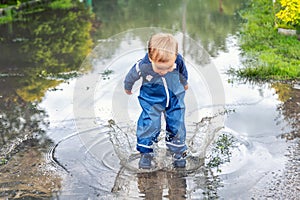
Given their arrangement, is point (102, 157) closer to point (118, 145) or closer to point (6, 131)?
point (118, 145)

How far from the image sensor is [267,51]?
A: 8344 mm

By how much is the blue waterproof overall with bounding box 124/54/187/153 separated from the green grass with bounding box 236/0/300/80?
300 centimetres

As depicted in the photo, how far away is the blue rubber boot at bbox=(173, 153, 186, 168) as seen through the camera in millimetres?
4203

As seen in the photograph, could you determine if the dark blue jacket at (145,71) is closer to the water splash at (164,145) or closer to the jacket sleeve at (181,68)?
the jacket sleeve at (181,68)

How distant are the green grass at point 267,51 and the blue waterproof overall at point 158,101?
3.00m

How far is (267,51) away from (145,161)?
190 inches

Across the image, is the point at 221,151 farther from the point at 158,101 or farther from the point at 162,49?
the point at 162,49

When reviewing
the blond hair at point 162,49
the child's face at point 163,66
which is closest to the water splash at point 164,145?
the child's face at point 163,66

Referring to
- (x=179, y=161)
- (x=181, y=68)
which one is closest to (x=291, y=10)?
(x=181, y=68)

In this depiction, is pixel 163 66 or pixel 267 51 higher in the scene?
pixel 163 66

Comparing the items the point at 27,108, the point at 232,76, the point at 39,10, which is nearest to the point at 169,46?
the point at 27,108

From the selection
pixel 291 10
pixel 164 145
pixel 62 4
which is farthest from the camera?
pixel 62 4

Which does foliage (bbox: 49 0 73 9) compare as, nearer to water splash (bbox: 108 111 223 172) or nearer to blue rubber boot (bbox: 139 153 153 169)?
water splash (bbox: 108 111 223 172)

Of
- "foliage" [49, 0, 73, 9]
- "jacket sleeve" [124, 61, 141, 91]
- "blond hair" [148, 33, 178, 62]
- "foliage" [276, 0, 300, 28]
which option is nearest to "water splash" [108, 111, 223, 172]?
"jacket sleeve" [124, 61, 141, 91]
